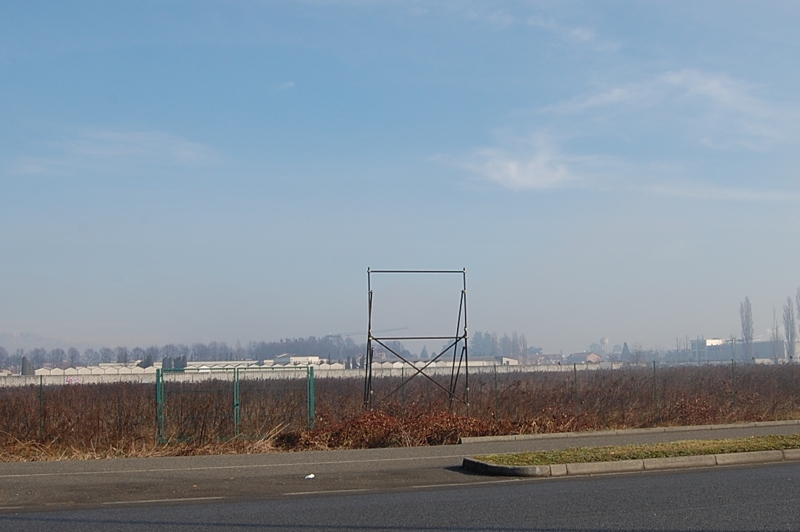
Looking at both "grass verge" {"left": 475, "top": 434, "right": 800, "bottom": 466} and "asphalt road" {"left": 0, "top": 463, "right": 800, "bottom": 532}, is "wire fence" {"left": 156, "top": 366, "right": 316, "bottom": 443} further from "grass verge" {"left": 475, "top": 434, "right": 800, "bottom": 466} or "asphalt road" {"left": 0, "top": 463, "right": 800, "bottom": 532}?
"asphalt road" {"left": 0, "top": 463, "right": 800, "bottom": 532}

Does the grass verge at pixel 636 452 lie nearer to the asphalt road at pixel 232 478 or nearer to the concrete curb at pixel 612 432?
the asphalt road at pixel 232 478

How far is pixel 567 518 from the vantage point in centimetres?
984

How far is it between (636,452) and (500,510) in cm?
636

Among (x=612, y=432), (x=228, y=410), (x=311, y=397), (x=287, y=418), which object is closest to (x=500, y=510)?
(x=287, y=418)

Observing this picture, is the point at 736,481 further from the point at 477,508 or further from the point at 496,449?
the point at 496,449

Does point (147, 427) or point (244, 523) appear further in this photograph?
point (147, 427)

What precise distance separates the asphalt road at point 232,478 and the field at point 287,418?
54.9 inches

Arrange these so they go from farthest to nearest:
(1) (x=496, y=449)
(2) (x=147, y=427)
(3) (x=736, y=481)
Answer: (2) (x=147, y=427)
(1) (x=496, y=449)
(3) (x=736, y=481)

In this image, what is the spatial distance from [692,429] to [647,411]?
2.51m

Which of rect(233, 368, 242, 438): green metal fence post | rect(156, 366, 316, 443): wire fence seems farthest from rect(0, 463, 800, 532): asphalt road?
rect(233, 368, 242, 438): green metal fence post

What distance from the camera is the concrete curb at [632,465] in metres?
14.4

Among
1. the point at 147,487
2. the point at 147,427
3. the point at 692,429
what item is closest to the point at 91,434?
the point at 147,427

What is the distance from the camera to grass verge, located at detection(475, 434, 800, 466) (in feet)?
50.0

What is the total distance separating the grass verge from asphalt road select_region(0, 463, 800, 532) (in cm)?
199
